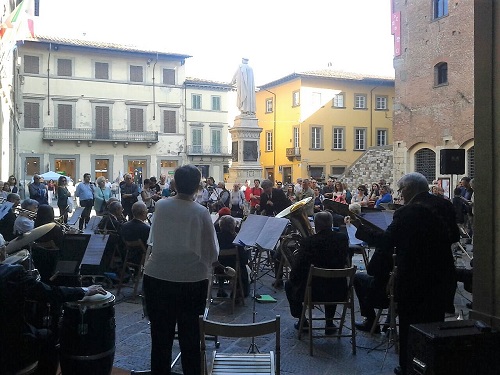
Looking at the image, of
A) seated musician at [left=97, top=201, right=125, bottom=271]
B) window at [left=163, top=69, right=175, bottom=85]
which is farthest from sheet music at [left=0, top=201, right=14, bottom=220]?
window at [left=163, top=69, right=175, bottom=85]

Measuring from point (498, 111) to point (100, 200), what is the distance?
1009 cm

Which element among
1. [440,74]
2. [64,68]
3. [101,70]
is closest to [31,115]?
[64,68]

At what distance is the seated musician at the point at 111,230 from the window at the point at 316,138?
32196mm

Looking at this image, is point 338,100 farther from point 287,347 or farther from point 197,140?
point 287,347

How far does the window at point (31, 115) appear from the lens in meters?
36.0

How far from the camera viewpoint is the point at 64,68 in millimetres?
37000

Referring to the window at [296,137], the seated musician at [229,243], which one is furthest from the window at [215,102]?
the seated musician at [229,243]

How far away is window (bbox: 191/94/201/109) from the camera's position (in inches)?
1612

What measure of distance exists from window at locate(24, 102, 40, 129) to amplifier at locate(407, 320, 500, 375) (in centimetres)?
3680

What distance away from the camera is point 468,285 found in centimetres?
584

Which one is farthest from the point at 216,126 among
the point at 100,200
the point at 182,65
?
the point at 100,200

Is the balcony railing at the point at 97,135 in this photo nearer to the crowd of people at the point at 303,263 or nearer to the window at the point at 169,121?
the window at the point at 169,121

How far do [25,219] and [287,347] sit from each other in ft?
13.2

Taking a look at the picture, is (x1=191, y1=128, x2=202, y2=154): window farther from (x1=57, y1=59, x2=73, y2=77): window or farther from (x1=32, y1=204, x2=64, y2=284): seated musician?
(x1=32, y1=204, x2=64, y2=284): seated musician
